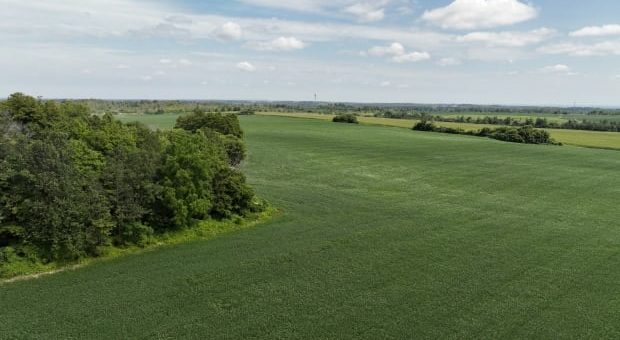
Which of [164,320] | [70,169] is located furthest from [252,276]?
[70,169]

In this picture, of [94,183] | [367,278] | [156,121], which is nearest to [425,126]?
[156,121]

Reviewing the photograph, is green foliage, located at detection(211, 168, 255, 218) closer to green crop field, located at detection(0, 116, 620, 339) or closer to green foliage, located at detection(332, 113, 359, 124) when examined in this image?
green crop field, located at detection(0, 116, 620, 339)

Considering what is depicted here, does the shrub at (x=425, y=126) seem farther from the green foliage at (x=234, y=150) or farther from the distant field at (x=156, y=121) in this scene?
the green foliage at (x=234, y=150)

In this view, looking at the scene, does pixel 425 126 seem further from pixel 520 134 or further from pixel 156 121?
pixel 156 121

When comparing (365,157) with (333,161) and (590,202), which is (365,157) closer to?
(333,161)

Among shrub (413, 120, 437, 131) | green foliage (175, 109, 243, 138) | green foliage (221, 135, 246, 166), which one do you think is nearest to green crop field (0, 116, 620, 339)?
green foliage (221, 135, 246, 166)

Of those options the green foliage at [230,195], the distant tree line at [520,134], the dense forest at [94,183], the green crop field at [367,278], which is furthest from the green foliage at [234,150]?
the distant tree line at [520,134]
